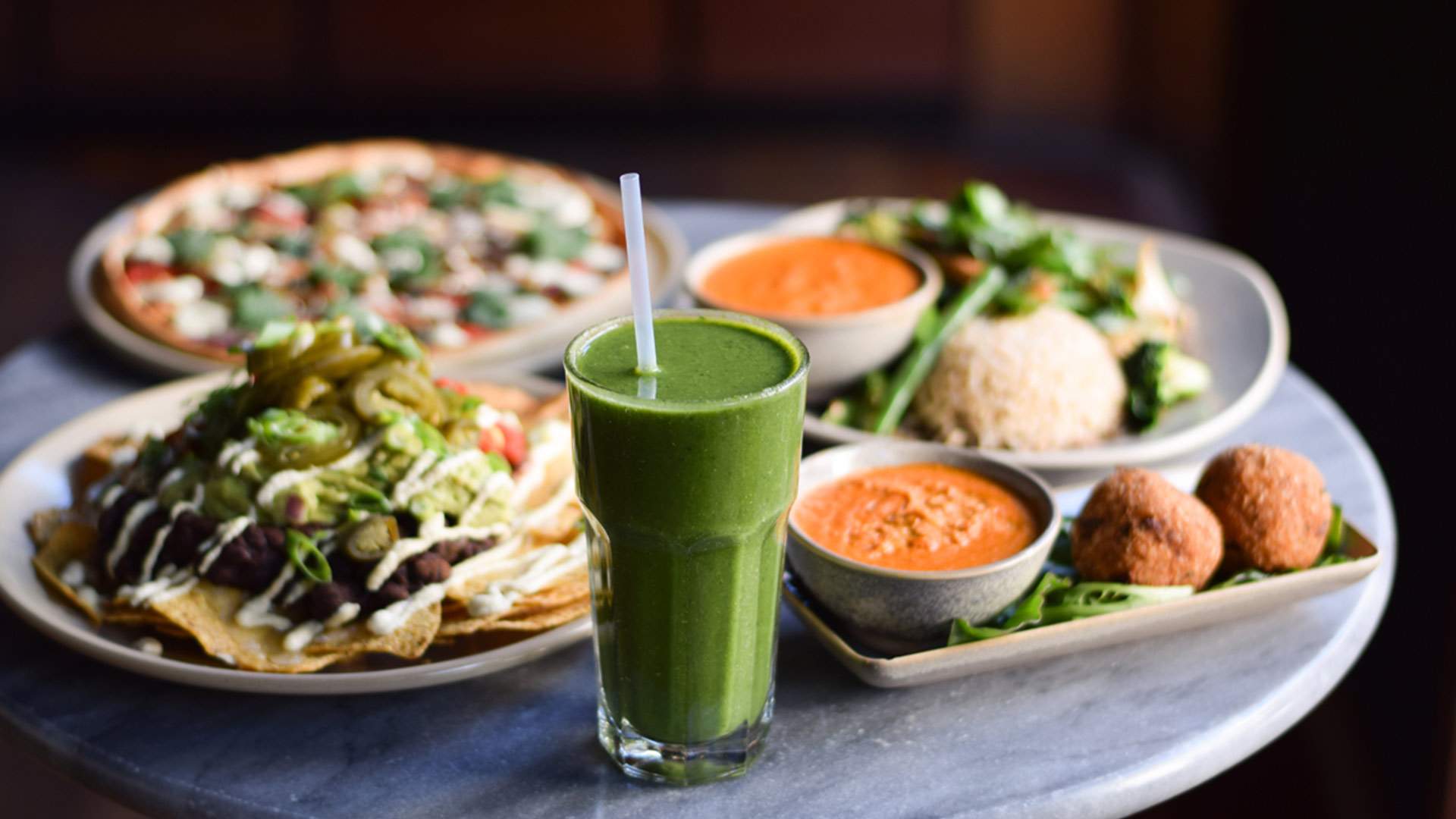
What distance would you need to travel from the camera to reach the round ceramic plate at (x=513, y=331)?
2.51 meters

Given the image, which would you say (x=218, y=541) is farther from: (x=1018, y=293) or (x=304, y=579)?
(x=1018, y=293)

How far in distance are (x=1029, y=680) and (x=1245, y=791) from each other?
71.9 inches

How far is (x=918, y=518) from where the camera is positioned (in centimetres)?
160

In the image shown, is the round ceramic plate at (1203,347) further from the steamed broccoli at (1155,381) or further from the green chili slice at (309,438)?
the green chili slice at (309,438)

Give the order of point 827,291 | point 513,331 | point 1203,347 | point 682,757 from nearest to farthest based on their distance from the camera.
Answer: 1. point 682,757
2. point 827,291
3. point 1203,347
4. point 513,331

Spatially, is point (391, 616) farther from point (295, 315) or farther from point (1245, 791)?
point (1245, 791)

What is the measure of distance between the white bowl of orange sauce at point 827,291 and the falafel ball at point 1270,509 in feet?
2.26

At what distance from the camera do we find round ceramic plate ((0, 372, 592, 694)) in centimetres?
146

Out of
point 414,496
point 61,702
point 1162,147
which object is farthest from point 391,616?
point 1162,147

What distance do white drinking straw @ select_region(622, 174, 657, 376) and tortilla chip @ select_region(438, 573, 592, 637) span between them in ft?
1.18

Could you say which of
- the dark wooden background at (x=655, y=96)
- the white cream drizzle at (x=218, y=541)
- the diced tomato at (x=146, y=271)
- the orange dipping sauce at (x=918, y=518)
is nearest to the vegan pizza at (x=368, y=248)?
the diced tomato at (x=146, y=271)

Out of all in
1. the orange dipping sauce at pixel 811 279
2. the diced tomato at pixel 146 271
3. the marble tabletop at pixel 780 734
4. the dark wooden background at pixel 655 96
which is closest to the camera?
the marble tabletop at pixel 780 734

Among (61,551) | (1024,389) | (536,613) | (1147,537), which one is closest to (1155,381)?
(1024,389)

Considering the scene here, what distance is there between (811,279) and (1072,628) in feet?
3.30
